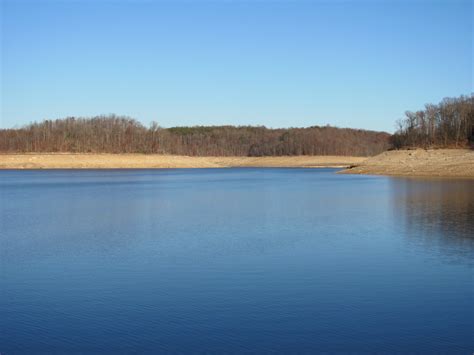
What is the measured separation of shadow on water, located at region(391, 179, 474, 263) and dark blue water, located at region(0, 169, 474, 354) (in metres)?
0.08

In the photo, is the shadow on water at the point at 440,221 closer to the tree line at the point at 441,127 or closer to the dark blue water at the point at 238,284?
the dark blue water at the point at 238,284

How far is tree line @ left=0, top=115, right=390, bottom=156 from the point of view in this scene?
314 ft

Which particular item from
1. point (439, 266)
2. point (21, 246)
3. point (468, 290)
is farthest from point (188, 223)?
point (468, 290)

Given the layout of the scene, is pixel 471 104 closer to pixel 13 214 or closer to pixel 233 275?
pixel 13 214

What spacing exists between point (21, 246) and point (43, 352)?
7.55 meters

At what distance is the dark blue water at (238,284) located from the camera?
6672mm

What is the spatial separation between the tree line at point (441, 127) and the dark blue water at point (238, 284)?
44.5 meters

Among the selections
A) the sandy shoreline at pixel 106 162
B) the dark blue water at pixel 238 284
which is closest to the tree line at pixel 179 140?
the sandy shoreline at pixel 106 162

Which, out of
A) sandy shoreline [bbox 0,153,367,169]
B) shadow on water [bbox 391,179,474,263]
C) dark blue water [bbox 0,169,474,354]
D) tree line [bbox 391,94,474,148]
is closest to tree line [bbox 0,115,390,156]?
sandy shoreline [bbox 0,153,367,169]

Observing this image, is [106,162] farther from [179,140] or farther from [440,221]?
[440,221]

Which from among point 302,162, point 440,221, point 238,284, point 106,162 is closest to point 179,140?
point 302,162

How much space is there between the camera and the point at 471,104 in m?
64.1

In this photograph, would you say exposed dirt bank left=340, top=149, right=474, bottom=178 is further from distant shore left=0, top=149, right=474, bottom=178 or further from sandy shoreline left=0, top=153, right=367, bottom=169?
sandy shoreline left=0, top=153, right=367, bottom=169

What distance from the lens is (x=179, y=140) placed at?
130 m
